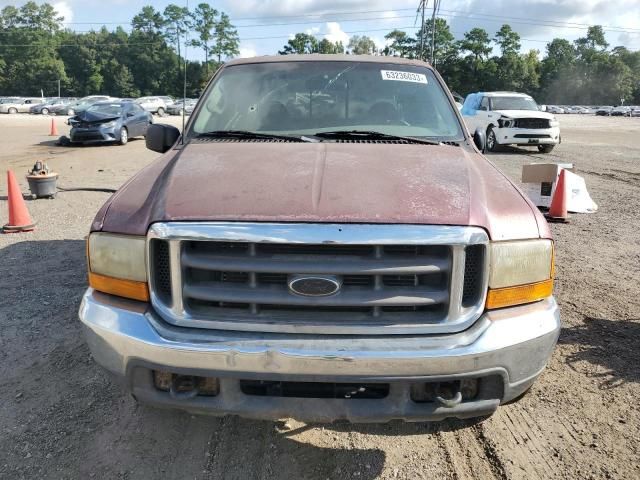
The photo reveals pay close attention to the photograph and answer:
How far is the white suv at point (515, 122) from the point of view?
15922mm

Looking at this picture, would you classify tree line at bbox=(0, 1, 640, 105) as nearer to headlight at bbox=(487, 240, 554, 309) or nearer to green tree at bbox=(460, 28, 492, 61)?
green tree at bbox=(460, 28, 492, 61)

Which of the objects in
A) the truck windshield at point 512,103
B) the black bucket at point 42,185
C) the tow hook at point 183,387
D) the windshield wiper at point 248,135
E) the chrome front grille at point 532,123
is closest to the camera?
the tow hook at point 183,387

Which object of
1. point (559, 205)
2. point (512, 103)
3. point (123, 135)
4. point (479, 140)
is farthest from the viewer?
point (123, 135)

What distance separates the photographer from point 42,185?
29.0 ft

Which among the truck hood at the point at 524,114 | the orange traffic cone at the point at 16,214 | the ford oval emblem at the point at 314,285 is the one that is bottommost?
the orange traffic cone at the point at 16,214

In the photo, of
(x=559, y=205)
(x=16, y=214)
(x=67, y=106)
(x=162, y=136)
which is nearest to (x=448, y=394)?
(x=162, y=136)

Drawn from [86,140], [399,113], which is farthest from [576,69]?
[399,113]

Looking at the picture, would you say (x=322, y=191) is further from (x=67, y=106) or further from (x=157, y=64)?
(x=157, y=64)

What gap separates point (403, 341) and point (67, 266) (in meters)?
4.51

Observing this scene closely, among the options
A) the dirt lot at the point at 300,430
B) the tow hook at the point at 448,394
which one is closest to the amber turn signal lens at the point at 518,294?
the tow hook at the point at 448,394

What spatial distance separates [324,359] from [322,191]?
73cm

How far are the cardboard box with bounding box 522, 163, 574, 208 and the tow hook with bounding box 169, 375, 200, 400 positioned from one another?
7316 millimetres

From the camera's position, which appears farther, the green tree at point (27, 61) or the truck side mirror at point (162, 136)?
the green tree at point (27, 61)

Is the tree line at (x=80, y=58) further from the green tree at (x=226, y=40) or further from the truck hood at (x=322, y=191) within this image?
the truck hood at (x=322, y=191)
